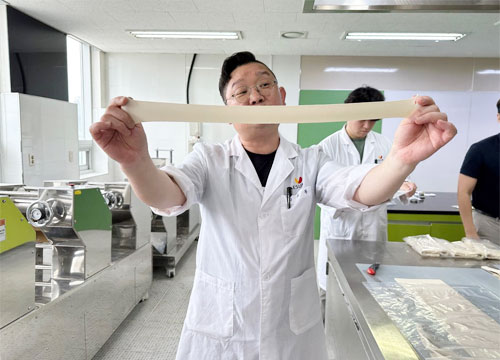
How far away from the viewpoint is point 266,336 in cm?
111

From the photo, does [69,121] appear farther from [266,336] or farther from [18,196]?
[266,336]

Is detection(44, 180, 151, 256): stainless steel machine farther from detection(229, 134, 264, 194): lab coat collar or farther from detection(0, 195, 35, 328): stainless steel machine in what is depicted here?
detection(229, 134, 264, 194): lab coat collar

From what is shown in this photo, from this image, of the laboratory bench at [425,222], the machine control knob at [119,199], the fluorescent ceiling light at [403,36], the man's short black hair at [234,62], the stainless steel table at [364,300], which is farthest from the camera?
the fluorescent ceiling light at [403,36]

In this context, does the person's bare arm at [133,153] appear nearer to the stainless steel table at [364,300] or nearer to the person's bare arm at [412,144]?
the person's bare arm at [412,144]

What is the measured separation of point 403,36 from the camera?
437cm

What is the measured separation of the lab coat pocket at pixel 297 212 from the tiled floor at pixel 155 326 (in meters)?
1.83

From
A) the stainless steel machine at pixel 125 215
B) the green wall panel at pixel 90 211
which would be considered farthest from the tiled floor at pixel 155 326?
the green wall panel at pixel 90 211

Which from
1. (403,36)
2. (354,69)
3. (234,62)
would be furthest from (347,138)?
(354,69)

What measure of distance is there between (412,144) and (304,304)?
2.14 feet

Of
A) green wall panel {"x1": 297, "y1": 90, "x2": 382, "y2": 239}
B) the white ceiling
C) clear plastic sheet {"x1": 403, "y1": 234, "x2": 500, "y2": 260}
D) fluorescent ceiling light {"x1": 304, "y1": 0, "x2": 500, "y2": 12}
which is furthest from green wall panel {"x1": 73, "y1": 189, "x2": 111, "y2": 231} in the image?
green wall panel {"x1": 297, "y1": 90, "x2": 382, "y2": 239}

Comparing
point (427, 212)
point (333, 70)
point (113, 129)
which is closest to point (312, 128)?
point (333, 70)

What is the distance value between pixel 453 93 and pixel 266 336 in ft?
19.3

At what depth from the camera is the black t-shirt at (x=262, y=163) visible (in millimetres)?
1246

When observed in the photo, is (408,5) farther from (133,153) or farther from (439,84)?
(439,84)
